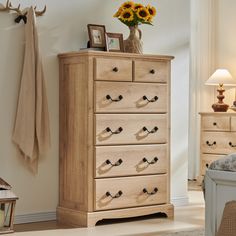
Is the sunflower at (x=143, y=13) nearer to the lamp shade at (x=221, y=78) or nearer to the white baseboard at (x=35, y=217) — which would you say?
the white baseboard at (x=35, y=217)

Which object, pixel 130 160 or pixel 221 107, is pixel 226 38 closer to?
pixel 221 107

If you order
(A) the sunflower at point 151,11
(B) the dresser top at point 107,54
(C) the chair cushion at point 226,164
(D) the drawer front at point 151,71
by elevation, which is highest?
(A) the sunflower at point 151,11

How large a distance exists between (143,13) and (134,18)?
0.08 metres

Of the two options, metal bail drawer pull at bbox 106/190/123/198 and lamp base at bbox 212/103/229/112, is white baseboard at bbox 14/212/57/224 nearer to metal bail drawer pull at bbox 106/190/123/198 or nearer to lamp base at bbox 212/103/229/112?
metal bail drawer pull at bbox 106/190/123/198

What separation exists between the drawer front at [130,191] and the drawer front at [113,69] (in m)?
0.70

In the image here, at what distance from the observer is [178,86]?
543 cm

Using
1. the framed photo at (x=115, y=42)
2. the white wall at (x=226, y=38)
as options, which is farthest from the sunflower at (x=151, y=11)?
the white wall at (x=226, y=38)

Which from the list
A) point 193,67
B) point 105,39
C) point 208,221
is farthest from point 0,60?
point 193,67

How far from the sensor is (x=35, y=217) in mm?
4695

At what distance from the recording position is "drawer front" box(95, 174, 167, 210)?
4.60 metres

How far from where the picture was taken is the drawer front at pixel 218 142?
20.2 ft

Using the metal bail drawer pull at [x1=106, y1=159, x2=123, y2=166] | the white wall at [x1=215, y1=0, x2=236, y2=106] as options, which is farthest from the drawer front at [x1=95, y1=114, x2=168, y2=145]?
the white wall at [x1=215, y1=0, x2=236, y2=106]

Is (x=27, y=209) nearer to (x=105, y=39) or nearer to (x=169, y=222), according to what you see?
Answer: (x=169, y=222)

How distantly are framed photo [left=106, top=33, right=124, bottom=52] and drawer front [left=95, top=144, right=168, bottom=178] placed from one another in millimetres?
713
